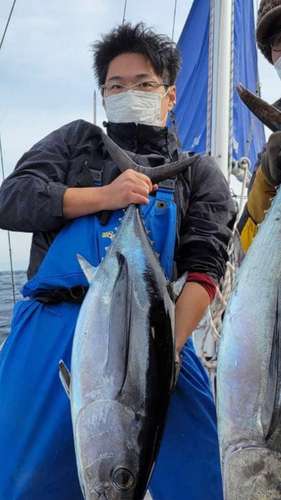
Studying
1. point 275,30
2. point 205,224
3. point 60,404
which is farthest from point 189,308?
point 275,30

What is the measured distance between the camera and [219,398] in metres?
1.13

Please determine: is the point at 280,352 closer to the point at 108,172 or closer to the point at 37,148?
the point at 108,172

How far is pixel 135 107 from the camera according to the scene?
2008 mm

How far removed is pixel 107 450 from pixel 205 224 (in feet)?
3.14

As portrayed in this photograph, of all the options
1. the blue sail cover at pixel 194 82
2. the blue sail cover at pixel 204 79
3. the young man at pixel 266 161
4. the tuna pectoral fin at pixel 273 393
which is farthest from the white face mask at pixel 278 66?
the blue sail cover at pixel 194 82

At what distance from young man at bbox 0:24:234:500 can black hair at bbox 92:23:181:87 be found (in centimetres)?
4

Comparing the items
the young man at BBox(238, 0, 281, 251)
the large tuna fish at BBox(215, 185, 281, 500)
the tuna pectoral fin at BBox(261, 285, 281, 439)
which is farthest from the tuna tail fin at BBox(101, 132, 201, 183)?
the tuna pectoral fin at BBox(261, 285, 281, 439)

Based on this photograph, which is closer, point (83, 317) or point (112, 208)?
point (83, 317)

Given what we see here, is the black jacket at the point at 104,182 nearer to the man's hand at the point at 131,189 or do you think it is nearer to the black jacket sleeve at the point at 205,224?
the black jacket sleeve at the point at 205,224

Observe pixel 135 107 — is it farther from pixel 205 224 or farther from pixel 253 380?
pixel 253 380

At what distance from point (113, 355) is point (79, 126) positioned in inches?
42.3

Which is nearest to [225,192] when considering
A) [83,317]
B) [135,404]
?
[83,317]

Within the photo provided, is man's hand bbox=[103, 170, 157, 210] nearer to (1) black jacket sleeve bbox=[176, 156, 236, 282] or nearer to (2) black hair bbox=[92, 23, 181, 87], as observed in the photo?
(1) black jacket sleeve bbox=[176, 156, 236, 282]

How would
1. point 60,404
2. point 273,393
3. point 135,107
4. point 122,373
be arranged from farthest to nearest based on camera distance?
point 135,107 < point 60,404 < point 122,373 < point 273,393
